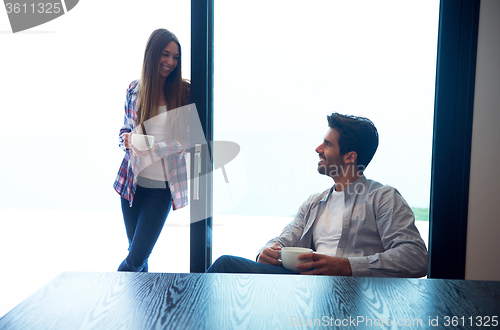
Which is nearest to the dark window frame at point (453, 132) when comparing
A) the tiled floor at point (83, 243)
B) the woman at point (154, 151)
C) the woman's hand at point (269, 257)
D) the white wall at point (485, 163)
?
the white wall at point (485, 163)

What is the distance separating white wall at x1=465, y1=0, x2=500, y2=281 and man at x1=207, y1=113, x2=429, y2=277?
2.41 ft

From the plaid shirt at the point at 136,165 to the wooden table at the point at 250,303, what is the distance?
104 cm

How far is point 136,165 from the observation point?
188cm

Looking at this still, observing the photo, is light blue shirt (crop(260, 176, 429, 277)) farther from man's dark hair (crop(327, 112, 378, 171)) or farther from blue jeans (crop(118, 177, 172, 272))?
blue jeans (crop(118, 177, 172, 272))

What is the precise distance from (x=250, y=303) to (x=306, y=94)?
4.78 feet

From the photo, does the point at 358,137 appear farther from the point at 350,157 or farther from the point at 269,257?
the point at 269,257

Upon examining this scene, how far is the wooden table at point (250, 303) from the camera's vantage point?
0.59m

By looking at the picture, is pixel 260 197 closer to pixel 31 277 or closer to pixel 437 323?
pixel 437 323

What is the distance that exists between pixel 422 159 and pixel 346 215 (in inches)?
31.2

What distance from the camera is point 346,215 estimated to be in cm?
141

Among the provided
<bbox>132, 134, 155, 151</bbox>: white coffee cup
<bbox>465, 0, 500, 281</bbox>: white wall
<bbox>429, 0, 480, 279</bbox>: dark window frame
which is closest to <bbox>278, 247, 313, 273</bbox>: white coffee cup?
<bbox>132, 134, 155, 151</bbox>: white coffee cup

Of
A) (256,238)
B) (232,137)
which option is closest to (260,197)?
(256,238)

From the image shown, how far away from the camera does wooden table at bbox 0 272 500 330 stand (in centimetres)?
59

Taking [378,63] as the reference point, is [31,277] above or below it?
below
